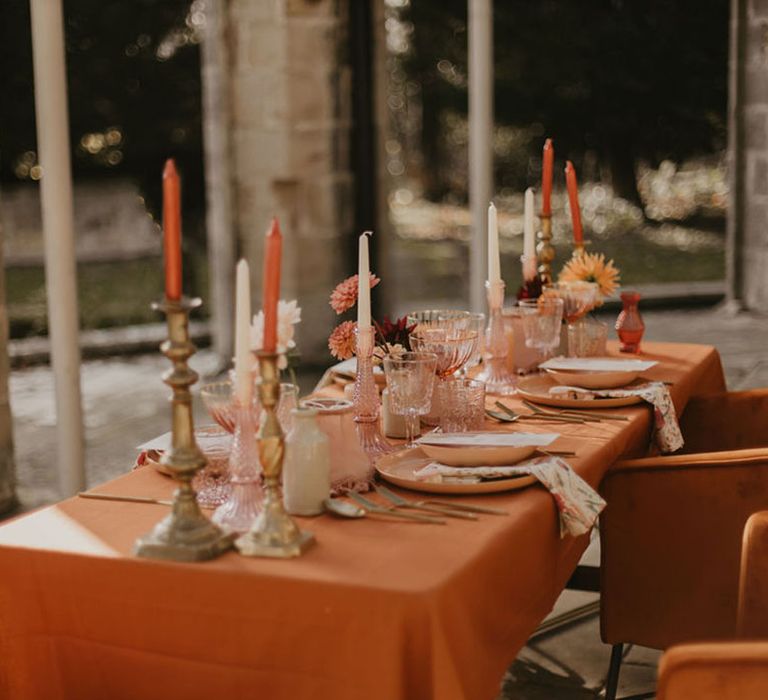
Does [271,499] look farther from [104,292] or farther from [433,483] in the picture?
[104,292]

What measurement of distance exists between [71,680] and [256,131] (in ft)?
Answer: 16.1

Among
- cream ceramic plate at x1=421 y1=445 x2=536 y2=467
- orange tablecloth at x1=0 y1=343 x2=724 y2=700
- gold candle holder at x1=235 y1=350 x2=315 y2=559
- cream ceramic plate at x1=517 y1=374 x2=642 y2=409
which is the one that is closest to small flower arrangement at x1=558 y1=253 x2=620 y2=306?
cream ceramic plate at x1=517 y1=374 x2=642 y2=409

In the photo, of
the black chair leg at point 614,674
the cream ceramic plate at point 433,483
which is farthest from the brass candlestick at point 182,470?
the black chair leg at point 614,674

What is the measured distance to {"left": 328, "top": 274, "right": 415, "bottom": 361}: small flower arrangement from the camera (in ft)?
8.10

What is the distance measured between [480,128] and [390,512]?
3.46m

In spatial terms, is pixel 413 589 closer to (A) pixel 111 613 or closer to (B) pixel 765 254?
(A) pixel 111 613

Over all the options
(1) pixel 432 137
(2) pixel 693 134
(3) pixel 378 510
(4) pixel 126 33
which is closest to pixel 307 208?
(3) pixel 378 510

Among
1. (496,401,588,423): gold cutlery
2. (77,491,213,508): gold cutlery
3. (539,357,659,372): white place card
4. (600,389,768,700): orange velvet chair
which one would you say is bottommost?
(600,389,768,700): orange velvet chair

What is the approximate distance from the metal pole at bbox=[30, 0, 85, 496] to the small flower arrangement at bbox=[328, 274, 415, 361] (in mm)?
1472

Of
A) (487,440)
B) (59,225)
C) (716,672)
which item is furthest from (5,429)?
(716,672)

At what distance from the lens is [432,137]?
17125mm

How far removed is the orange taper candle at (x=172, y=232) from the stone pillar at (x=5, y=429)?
2.55 metres

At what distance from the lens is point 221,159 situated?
21.7ft

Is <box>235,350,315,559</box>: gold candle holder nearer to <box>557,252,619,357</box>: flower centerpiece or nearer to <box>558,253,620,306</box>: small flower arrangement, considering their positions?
<box>557,252,619,357</box>: flower centerpiece
